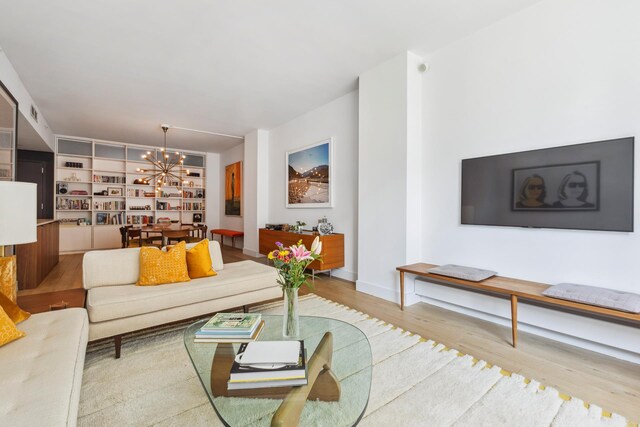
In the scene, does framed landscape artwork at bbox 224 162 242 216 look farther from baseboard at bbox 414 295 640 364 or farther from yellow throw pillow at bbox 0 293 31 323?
yellow throw pillow at bbox 0 293 31 323

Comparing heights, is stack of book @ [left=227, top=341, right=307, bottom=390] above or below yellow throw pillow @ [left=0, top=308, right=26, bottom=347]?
below

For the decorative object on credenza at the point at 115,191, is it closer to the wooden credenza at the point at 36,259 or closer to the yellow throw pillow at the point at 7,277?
the wooden credenza at the point at 36,259

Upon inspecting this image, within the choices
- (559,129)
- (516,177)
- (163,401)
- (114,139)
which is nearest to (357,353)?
(163,401)

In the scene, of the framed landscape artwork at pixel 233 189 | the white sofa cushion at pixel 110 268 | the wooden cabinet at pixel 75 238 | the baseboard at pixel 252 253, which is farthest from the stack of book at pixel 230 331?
the wooden cabinet at pixel 75 238

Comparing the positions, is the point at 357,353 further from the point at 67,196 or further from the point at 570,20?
the point at 67,196

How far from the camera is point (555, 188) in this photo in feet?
8.35

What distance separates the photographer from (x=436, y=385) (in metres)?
1.82

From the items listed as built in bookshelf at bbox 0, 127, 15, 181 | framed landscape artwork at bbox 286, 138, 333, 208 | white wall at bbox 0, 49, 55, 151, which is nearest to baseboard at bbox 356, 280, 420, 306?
framed landscape artwork at bbox 286, 138, 333, 208

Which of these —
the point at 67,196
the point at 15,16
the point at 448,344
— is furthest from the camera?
the point at 67,196

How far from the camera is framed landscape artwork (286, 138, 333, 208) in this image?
5.00 m

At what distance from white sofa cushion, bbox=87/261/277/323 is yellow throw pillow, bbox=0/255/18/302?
432 mm

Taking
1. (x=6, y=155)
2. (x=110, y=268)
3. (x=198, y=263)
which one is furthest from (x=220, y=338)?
(x=6, y=155)

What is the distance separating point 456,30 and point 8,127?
5321 mm

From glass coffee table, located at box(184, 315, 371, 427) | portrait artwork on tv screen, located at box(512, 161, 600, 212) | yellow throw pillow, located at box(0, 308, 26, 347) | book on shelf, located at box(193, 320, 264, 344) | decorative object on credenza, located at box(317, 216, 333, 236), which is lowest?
glass coffee table, located at box(184, 315, 371, 427)
